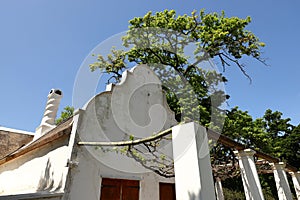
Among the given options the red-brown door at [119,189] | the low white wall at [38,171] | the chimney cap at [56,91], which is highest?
the chimney cap at [56,91]

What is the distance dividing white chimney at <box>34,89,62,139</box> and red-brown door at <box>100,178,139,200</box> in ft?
21.6

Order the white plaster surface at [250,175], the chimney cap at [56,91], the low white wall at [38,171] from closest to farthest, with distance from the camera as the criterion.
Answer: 1. the white plaster surface at [250,175]
2. the low white wall at [38,171]
3. the chimney cap at [56,91]

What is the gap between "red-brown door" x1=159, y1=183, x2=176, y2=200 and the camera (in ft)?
24.6

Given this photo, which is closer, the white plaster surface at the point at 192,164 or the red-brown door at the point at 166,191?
the white plaster surface at the point at 192,164

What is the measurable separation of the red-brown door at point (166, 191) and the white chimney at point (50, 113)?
7.33 m

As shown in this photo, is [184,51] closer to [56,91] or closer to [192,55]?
[192,55]

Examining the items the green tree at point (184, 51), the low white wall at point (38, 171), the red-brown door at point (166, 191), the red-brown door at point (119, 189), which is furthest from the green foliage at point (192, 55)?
the low white wall at point (38, 171)

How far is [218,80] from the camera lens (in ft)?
46.4

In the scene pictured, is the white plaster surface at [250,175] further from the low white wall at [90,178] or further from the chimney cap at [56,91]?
the chimney cap at [56,91]

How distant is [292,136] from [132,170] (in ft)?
76.5

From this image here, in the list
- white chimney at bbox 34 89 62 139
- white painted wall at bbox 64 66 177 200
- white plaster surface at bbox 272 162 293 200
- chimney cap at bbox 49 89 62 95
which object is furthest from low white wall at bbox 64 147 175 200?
chimney cap at bbox 49 89 62 95

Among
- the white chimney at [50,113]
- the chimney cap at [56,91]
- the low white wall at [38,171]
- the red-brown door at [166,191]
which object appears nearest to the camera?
the low white wall at [38,171]

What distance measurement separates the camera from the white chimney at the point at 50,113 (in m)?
11.3

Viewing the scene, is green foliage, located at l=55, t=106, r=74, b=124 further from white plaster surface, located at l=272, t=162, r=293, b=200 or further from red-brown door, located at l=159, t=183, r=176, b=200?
white plaster surface, located at l=272, t=162, r=293, b=200
